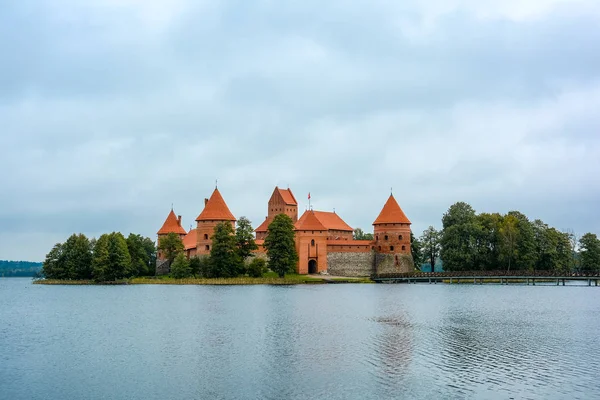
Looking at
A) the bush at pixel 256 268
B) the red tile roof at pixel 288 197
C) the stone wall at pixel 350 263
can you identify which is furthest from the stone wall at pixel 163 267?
the red tile roof at pixel 288 197

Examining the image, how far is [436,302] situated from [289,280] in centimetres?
1989

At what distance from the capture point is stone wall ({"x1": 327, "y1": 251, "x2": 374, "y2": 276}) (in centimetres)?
6016

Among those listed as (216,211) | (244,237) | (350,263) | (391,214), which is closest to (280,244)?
(244,237)

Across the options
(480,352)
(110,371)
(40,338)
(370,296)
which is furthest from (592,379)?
(370,296)

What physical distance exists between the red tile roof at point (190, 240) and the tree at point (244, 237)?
10.4 m

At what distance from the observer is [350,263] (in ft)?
199

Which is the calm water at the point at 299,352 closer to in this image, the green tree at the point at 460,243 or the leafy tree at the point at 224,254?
the leafy tree at the point at 224,254

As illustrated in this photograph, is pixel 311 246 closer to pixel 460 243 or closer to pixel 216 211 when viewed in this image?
pixel 216 211

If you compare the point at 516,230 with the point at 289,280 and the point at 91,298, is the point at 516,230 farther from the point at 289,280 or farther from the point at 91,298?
the point at 91,298

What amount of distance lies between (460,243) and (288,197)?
26464mm

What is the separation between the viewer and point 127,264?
52.5 m

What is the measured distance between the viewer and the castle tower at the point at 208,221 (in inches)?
2218

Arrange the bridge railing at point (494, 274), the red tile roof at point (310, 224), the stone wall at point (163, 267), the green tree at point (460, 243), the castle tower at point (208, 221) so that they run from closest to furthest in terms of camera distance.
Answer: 1. the bridge railing at point (494, 274)
2. the green tree at point (460, 243)
3. the castle tower at point (208, 221)
4. the red tile roof at point (310, 224)
5. the stone wall at point (163, 267)

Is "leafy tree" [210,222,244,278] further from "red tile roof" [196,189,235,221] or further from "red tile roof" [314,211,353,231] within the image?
"red tile roof" [314,211,353,231]
